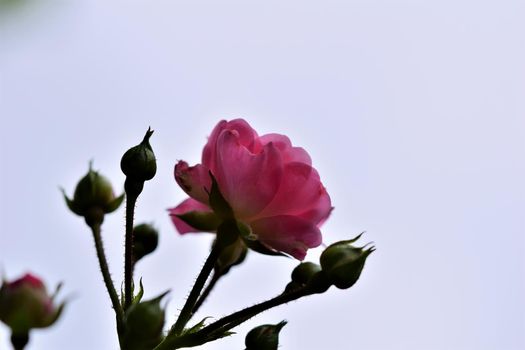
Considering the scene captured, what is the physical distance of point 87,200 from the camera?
282 centimetres

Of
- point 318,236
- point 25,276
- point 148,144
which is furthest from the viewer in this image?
point 148,144

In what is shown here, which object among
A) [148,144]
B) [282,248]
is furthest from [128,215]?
[282,248]

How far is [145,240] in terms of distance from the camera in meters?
3.02

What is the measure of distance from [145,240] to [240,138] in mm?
617

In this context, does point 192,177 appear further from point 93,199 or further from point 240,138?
point 93,199

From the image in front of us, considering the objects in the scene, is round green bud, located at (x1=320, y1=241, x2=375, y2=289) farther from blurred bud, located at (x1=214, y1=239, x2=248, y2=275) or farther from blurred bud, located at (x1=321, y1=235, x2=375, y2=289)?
blurred bud, located at (x1=214, y1=239, x2=248, y2=275)

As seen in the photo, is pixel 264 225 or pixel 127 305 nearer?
pixel 127 305

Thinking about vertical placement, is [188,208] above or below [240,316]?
above

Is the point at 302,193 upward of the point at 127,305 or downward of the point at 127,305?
upward

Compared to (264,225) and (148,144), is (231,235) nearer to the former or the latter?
(264,225)

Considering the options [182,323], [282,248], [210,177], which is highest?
[210,177]

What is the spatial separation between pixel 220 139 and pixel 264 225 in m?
0.25

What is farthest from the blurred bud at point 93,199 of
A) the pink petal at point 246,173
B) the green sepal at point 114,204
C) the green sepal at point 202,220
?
the pink petal at point 246,173

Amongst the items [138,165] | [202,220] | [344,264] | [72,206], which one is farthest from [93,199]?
[344,264]
